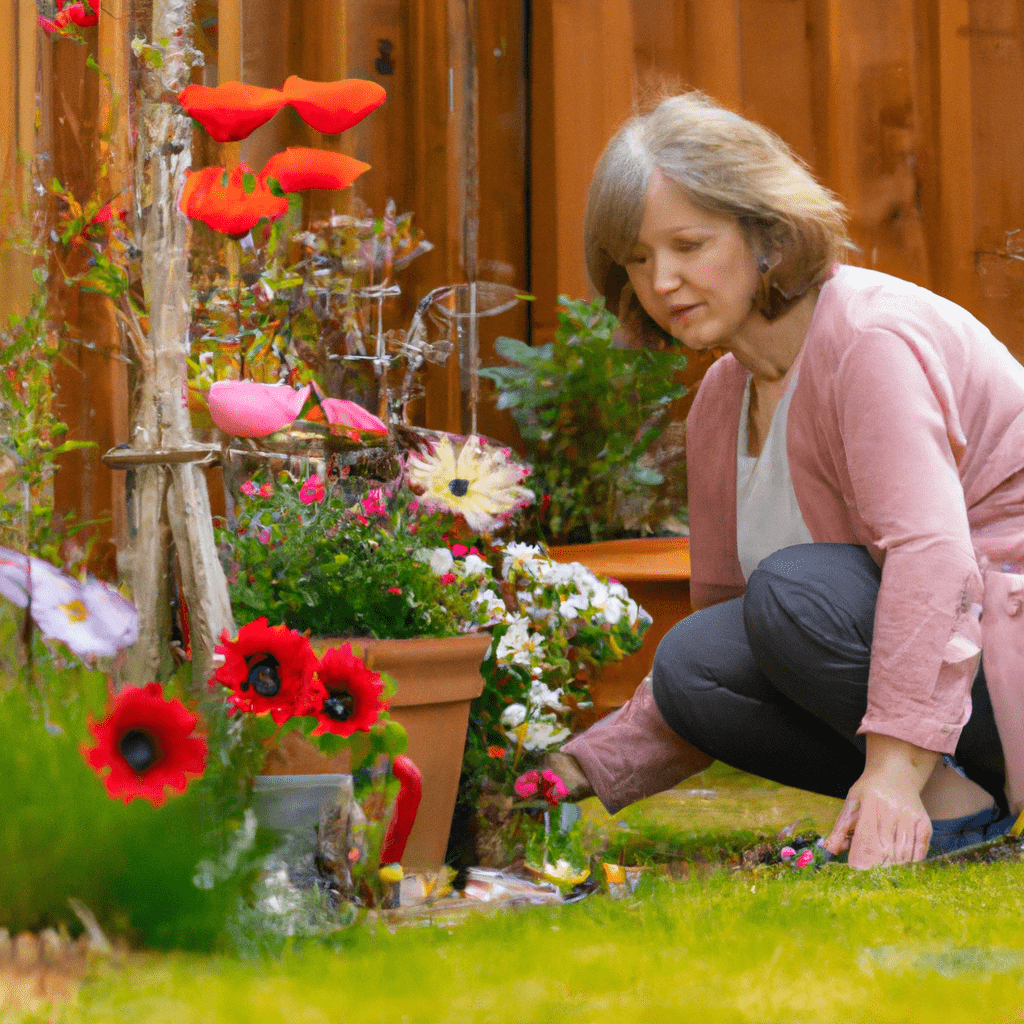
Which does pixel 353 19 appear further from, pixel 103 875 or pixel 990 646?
pixel 103 875

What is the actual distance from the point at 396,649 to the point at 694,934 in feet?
1.66

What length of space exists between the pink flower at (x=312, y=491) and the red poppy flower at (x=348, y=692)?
1.55ft

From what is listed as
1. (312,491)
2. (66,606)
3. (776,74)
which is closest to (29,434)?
(66,606)

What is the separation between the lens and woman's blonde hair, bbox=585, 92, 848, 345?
1.43 m

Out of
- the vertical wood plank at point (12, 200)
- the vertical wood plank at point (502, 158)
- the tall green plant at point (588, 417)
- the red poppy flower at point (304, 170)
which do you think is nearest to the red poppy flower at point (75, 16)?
the vertical wood plank at point (12, 200)

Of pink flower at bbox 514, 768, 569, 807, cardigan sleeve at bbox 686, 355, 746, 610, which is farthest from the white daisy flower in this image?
pink flower at bbox 514, 768, 569, 807

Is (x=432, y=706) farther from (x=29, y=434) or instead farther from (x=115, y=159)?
(x=115, y=159)

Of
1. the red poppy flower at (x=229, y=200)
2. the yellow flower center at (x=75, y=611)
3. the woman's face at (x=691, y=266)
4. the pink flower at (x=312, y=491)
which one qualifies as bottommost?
the yellow flower center at (x=75, y=611)

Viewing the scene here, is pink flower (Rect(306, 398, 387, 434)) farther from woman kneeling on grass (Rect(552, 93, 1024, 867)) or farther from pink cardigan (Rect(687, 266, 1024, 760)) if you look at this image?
pink cardigan (Rect(687, 266, 1024, 760))

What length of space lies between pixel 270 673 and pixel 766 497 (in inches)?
32.8

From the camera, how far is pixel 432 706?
1333 mm

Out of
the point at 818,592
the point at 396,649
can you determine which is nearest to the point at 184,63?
the point at 396,649

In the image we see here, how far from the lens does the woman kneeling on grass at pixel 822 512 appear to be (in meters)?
1.26

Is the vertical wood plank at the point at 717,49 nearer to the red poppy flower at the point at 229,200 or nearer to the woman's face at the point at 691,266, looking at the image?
the woman's face at the point at 691,266
